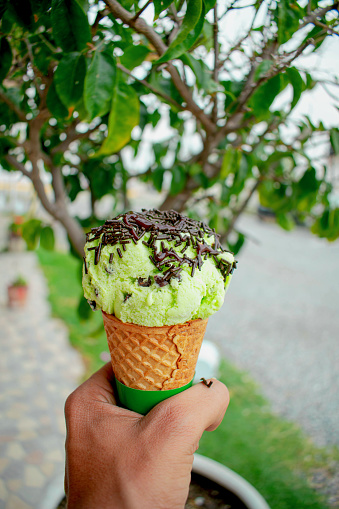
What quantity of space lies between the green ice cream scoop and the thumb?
0.22 meters

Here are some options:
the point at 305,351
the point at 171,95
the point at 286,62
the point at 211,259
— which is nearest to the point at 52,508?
the point at 211,259

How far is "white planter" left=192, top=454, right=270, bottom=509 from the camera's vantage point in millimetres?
1360

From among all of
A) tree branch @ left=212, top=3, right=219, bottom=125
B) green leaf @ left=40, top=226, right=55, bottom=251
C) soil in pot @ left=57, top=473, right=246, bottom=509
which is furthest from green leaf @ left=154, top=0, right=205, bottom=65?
soil in pot @ left=57, top=473, right=246, bottom=509

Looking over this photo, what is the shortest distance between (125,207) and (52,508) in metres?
1.42

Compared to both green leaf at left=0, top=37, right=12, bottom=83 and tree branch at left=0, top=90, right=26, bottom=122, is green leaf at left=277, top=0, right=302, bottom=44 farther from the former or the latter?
tree branch at left=0, top=90, right=26, bottom=122

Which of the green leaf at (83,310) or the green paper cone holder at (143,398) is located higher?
the green paper cone holder at (143,398)

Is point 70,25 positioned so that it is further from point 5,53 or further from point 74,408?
point 74,408

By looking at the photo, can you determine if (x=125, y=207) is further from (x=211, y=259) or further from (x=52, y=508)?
(x=52, y=508)

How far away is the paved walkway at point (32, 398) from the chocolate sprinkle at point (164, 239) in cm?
98

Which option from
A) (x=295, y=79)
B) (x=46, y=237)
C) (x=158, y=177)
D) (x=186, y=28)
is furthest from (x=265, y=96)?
(x=46, y=237)

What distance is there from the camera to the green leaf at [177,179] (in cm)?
168

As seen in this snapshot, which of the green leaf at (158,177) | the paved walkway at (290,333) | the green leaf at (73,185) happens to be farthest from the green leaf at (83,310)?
the paved walkway at (290,333)

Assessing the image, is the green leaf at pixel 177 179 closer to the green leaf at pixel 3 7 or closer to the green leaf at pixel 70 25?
the green leaf at pixel 70 25

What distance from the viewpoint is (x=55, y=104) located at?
111 centimetres
